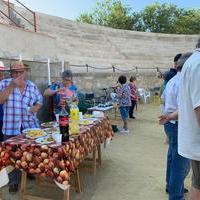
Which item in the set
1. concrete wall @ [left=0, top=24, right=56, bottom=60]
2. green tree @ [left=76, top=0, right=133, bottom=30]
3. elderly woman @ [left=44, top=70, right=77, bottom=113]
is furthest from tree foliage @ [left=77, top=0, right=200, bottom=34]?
elderly woman @ [left=44, top=70, right=77, bottom=113]

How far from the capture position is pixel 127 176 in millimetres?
5461

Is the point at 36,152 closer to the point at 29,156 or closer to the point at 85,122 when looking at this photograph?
the point at 29,156

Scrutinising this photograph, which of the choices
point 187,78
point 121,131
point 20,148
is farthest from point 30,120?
point 121,131

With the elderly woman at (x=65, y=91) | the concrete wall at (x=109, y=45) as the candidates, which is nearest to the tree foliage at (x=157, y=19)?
the concrete wall at (x=109, y=45)

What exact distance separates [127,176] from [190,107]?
116 inches

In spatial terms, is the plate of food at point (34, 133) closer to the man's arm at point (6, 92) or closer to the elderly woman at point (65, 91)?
the man's arm at point (6, 92)

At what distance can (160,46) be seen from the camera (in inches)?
1054

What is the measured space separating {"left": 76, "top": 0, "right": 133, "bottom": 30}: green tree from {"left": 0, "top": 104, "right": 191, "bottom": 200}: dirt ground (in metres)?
31.4

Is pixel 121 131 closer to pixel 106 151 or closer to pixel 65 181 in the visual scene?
pixel 106 151

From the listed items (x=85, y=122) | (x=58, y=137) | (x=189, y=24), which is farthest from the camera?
(x=189, y=24)

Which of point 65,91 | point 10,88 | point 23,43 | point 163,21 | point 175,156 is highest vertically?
point 163,21

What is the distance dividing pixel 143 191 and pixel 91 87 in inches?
475

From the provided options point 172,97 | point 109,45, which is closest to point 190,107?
point 172,97

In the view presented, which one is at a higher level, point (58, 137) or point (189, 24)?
point (189, 24)
